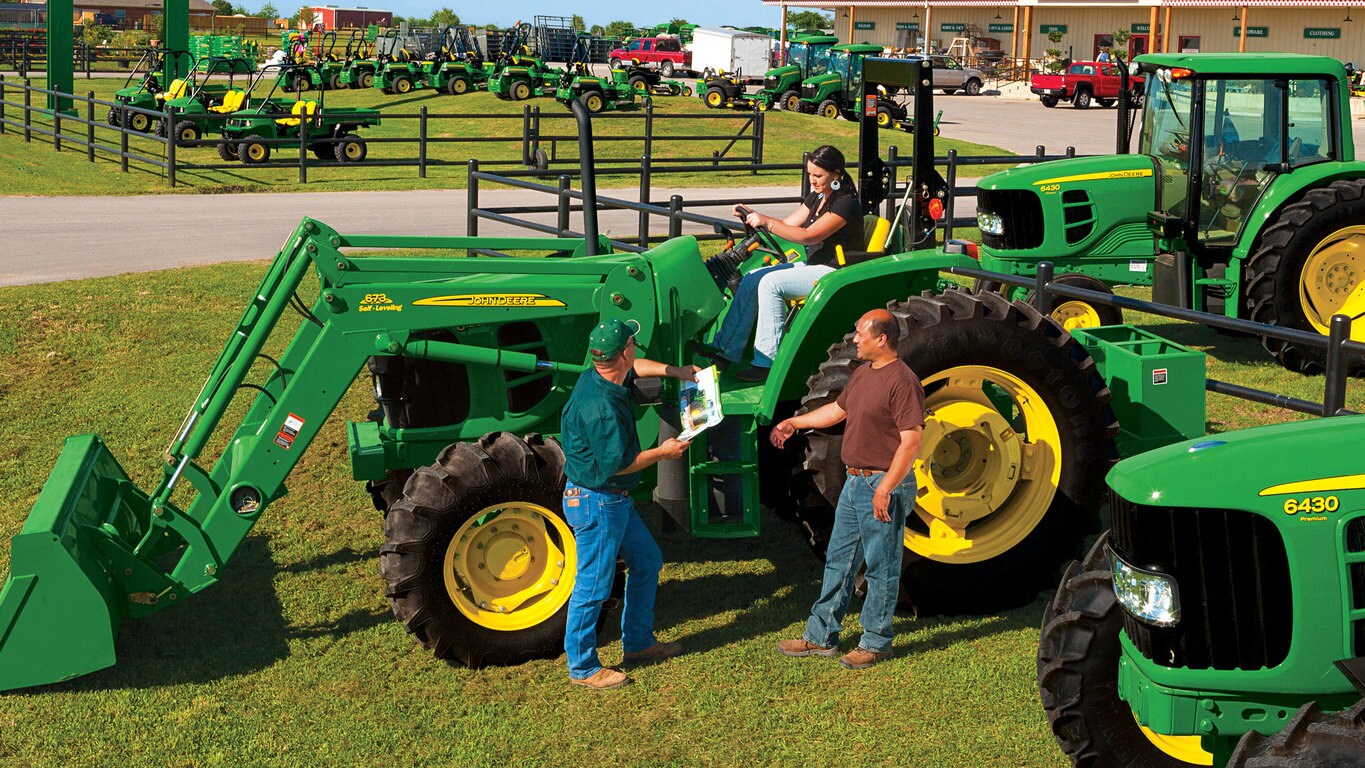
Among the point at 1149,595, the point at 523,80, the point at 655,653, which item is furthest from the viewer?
the point at 523,80

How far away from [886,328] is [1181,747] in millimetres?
2041

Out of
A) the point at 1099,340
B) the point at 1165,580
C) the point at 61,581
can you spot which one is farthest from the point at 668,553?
the point at 1165,580

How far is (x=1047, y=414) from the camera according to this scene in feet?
22.9

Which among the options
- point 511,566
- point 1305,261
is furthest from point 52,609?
point 1305,261

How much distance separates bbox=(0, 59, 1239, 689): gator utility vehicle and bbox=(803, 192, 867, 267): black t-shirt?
516 millimetres

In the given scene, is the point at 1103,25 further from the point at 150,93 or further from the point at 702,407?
the point at 702,407

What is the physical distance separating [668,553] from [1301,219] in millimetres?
6320

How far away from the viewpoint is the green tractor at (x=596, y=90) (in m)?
37.5

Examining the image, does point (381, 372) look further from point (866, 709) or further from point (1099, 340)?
point (1099, 340)

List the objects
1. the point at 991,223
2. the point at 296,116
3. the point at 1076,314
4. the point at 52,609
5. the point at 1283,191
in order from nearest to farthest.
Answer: the point at 52,609
the point at 1283,191
the point at 1076,314
the point at 991,223
the point at 296,116

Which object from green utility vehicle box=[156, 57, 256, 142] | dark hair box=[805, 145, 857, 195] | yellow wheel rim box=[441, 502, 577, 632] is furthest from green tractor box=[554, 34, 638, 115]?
yellow wheel rim box=[441, 502, 577, 632]

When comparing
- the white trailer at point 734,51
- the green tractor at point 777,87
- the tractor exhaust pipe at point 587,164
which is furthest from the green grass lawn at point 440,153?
the white trailer at point 734,51

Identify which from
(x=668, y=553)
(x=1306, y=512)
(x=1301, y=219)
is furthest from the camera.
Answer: (x=1301, y=219)

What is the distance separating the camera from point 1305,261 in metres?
11.7
